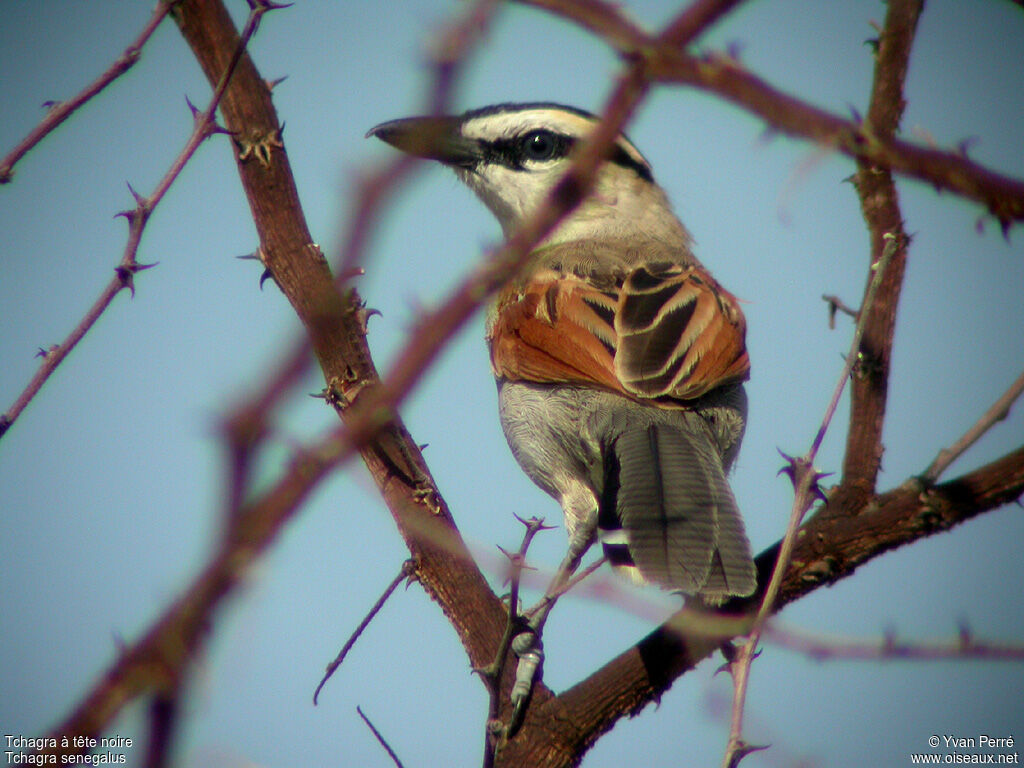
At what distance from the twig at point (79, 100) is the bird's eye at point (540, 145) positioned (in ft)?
10.4

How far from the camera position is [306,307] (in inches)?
130

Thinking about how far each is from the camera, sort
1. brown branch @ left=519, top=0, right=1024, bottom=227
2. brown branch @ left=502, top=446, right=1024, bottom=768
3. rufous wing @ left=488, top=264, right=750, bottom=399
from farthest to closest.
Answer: rufous wing @ left=488, top=264, right=750, bottom=399 → brown branch @ left=502, top=446, right=1024, bottom=768 → brown branch @ left=519, top=0, right=1024, bottom=227

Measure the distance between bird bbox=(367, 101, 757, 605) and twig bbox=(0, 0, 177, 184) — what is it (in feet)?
3.11

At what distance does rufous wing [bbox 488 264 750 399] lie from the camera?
4.02 meters

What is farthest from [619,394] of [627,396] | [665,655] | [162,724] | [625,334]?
[162,724]

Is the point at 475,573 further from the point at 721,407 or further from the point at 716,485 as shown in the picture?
the point at 721,407

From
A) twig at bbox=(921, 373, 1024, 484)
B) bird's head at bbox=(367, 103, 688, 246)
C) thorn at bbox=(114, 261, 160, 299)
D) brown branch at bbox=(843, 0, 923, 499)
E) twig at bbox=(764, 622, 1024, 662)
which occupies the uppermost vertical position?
bird's head at bbox=(367, 103, 688, 246)

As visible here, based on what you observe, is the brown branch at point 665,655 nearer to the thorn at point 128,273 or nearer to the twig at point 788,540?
the twig at point 788,540

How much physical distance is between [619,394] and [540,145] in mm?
2069

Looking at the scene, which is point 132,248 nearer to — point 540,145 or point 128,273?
point 128,273

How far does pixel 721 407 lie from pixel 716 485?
2.12 ft

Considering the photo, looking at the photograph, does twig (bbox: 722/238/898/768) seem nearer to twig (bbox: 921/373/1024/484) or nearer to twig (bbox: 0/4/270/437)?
twig (bbox: 921/373/1024/484)

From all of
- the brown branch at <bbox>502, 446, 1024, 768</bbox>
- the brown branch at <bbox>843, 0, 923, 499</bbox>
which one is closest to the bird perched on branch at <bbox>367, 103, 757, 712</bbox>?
the brown branch at <bbox>502, 446, 1024, 768</bbox>

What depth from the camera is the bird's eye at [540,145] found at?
548cm
